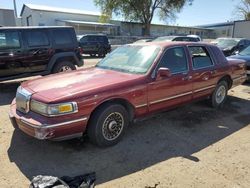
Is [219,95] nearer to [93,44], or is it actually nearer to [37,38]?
[37,38]

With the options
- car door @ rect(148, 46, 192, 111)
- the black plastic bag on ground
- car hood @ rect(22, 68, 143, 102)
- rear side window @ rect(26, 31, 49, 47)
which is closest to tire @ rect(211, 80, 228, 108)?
car door @ rect(148, 46, 192, 111)

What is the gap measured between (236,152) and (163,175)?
147 cm

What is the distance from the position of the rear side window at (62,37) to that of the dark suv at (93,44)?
12404mm

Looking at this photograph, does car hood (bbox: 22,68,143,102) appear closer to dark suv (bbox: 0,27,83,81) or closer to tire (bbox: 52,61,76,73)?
dark suv (bbox: 0,27,83,81)

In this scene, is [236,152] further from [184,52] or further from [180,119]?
[184,52]

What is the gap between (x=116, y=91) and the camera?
14.3 ft

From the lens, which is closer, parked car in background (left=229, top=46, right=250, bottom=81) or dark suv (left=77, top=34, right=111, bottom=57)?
parked car in background (left=229, top=46, right=250, bottom=81)

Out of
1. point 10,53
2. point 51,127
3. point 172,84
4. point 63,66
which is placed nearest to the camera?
point 51,127

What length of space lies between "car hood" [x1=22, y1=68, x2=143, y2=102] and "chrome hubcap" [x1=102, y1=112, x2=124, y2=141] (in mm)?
504

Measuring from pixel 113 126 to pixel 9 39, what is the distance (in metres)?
5.46

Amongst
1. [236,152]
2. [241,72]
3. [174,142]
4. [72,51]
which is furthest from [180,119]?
[72,51]

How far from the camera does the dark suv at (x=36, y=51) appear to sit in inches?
326

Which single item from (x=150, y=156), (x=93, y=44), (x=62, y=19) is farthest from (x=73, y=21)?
(x=150, y=156)

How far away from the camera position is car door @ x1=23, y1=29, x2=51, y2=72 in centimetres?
858
